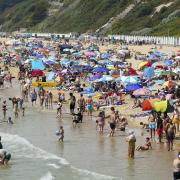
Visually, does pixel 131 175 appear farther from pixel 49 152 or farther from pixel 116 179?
pixel 49 152

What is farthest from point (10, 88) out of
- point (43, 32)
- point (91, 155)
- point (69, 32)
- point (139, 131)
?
point (43, 32)

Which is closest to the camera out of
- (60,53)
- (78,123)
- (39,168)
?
(39,168)

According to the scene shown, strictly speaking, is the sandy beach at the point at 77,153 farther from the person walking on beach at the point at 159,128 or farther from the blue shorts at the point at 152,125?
the blue shorts at the point at 152,125

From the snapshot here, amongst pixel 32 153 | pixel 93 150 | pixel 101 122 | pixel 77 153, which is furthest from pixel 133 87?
pixel 32 153

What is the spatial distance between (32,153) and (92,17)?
278 ft

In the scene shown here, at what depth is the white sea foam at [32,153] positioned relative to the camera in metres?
17.3

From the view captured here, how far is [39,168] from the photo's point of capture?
18.7 meters

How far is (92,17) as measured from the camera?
104 meters

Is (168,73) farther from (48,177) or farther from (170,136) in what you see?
(48,177)

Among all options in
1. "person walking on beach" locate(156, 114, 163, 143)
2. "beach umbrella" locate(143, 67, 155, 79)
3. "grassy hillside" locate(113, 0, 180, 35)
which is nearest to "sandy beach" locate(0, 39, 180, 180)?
"person walking on beach" locate(156, 114, 163, 143)

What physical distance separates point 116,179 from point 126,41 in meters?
60.3

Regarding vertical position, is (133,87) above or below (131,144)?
above

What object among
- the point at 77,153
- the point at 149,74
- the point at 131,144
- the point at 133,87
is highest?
the point at 149,74

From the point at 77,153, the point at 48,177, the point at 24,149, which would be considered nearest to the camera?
the point at 48,177
